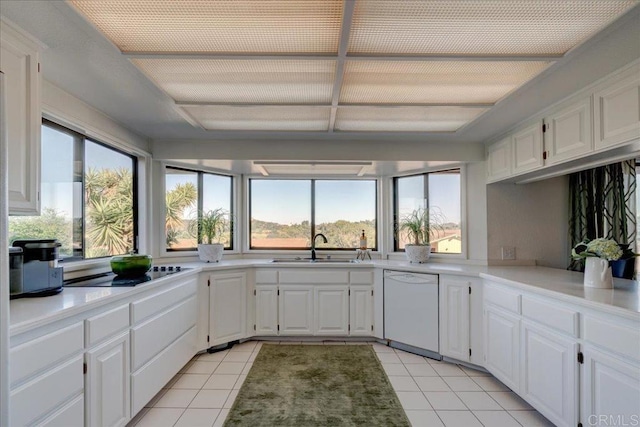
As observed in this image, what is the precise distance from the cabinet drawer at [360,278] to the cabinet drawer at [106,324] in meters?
2.20

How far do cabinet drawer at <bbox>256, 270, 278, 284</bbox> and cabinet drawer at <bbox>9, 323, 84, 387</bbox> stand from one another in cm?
200

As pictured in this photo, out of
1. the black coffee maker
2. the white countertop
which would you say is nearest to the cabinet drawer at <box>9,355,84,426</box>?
the white countertop

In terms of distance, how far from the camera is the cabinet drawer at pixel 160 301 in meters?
2.12

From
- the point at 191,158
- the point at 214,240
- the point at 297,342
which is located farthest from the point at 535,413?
the point at 191,158

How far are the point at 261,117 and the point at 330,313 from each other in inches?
84.2

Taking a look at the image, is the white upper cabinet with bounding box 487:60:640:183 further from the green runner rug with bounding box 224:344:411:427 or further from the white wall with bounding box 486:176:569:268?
the green runner rug with bounding box 224:344:411:427

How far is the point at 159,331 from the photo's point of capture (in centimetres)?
240

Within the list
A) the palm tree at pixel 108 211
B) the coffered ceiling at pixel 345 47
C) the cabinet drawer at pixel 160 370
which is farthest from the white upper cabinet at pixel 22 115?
the cabinet drawer at pixel 160 370

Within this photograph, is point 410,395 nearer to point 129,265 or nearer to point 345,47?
point 129,265

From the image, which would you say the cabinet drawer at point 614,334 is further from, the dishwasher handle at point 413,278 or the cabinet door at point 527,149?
the dishwasher handle at point 413,278

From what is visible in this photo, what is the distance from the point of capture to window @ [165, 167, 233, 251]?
3.68 metres

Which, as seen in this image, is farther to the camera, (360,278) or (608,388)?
(360,278)

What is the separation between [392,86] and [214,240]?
8.94 ft

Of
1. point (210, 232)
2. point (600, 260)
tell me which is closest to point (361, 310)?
point (210, 232)
